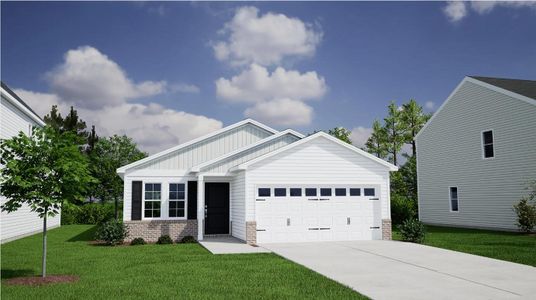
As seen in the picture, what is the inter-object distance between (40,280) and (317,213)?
10.4 m

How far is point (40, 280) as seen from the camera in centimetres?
947

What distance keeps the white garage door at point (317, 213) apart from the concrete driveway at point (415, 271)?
1.72 meters

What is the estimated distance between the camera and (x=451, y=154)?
84.0 ft

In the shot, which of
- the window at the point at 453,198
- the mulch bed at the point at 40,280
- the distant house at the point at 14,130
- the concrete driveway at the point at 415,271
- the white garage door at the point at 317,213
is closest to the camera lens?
the concrete driveway at the point at 415,271

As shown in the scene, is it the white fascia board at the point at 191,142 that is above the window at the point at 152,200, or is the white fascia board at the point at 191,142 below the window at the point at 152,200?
above

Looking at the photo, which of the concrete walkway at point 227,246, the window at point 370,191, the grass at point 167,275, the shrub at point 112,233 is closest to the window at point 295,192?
the concrete walkway at point 227,246

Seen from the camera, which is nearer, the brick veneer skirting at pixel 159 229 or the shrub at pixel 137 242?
the shrub at pixel 137 242

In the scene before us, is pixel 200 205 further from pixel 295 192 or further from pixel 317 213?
pixel 317 213

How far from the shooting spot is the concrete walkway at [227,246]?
46.0 feet

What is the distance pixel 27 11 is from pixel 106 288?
17398mm

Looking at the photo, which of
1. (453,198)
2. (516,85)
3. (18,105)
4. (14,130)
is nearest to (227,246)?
(18,105)

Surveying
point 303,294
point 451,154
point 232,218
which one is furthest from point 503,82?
point 303,294

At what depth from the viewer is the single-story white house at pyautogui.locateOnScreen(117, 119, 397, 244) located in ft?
55.1

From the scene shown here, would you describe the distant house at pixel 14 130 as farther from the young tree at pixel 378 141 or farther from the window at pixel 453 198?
the young tree at pixel 378 141
